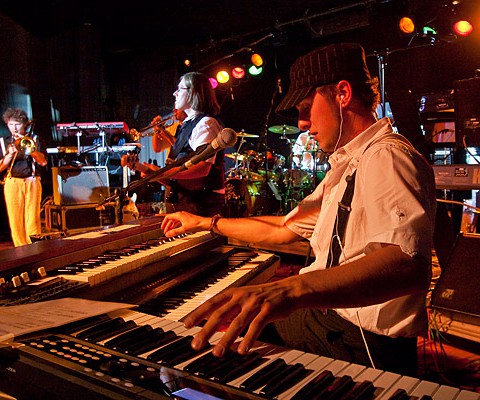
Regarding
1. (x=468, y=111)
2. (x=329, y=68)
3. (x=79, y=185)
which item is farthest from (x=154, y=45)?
(x=329, y=68)

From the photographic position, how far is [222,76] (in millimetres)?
11164

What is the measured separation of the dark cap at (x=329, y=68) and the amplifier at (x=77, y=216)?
17.7 ft

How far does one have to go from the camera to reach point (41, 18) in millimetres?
10680

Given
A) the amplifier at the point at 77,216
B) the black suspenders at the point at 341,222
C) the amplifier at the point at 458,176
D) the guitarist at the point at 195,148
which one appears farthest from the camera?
the amplifier at the point at 77,216

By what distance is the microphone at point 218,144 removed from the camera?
2375 millimetres

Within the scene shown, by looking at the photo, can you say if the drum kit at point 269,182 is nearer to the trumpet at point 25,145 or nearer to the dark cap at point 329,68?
the trumpet at point 25,145

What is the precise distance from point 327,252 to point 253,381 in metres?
0.89

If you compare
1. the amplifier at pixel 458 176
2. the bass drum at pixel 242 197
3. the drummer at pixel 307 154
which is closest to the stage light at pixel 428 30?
the drummer at pixel 307 154

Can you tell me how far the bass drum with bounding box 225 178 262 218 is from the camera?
9555 mm

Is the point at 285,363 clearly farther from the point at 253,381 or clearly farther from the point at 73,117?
the point at 73,117

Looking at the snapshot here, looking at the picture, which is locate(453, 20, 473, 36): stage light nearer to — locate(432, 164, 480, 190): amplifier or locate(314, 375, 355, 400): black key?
locate(432, 164, 480, 190): amplifier

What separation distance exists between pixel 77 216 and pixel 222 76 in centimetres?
577

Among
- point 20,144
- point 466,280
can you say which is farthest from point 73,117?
point 466,280

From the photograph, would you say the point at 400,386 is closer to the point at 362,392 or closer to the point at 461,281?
the point at 362,392
